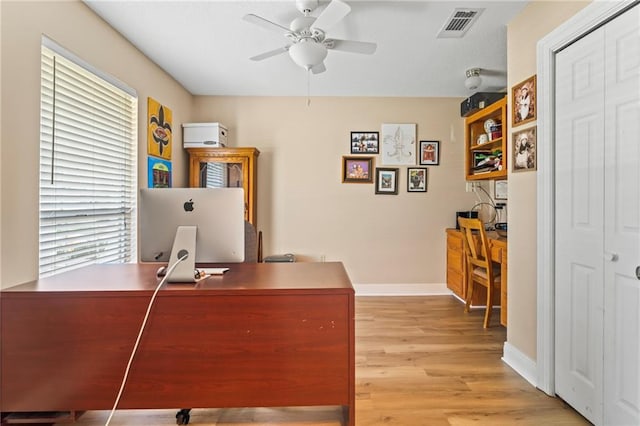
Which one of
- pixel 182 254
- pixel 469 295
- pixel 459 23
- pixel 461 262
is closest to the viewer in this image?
pixel 182 254

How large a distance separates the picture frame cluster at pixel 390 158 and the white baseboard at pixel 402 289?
1.17 m

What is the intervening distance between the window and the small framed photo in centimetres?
314

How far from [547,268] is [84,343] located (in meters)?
2.46

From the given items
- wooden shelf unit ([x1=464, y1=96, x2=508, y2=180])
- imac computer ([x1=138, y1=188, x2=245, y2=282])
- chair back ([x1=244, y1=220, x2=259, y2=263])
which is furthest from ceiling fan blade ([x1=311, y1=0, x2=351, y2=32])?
wooden shelf unit ([x1=464, y1=96, x2=508, y2=180])

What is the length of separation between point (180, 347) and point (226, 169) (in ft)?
9.22

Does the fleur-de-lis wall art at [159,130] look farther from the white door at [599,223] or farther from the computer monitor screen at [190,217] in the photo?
the white door at [599,223]

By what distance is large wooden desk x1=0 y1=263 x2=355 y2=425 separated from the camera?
1502 mm

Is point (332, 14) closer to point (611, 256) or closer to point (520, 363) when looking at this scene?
point (611, 256)

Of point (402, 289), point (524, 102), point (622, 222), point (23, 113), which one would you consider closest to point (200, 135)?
point (23, 113)

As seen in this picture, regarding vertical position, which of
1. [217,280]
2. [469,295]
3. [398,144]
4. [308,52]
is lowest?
[469,295]

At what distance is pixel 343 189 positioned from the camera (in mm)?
4305

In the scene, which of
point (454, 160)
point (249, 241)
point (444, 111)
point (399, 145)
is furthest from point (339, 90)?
point (249, 241)

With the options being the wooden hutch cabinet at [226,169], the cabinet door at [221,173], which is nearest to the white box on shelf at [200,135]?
the wooden hutch cabinet at [226,169]

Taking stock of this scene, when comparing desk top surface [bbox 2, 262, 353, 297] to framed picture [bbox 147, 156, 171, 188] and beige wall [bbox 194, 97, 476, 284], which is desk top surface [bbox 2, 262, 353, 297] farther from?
beige wall [bbox 194, 97, 476, 284]
